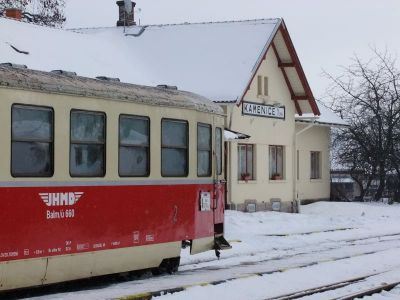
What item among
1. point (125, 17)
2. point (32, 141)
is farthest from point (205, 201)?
point (125, 17)

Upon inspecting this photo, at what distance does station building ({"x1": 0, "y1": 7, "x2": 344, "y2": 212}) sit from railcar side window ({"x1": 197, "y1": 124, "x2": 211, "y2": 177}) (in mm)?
10659

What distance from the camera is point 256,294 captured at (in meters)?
11.3

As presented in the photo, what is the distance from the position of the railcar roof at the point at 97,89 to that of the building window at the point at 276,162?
1592 centimetres

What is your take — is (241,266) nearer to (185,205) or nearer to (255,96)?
(185,205)

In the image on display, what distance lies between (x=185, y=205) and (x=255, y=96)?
15.9m

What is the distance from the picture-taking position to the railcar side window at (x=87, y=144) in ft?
35.4

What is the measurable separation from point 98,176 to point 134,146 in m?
0.92

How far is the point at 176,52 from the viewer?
29.2 m

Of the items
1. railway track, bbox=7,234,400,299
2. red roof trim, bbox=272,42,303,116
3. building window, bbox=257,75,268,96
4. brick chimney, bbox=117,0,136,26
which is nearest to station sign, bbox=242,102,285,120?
building window, bbox=257,75,268,96

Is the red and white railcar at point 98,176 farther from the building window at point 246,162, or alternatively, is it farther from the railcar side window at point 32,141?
the building window at point 246,162

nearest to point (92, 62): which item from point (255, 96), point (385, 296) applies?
point (255, 96)

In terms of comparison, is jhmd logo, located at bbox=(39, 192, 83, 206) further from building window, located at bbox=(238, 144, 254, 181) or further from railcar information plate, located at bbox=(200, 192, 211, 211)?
building window, located at bbox=(238, 144, 254, 181)

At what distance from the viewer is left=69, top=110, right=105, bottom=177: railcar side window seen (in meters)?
10.8

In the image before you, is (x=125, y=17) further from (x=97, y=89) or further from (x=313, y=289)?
(x=313, y=289)
